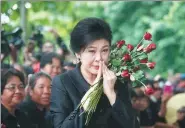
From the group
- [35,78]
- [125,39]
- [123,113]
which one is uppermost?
[125,39]

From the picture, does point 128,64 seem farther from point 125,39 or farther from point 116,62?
point 125,39

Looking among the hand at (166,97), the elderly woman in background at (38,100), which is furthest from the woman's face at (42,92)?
the hand at (166,97)

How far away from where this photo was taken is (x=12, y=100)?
509cm

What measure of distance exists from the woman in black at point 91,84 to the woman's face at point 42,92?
1.00m

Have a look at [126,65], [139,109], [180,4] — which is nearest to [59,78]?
[126,65]

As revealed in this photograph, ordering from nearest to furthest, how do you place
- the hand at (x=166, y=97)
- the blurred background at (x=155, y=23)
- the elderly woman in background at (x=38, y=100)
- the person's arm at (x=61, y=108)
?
1. the person's arm at (x=61, y=108)
2. the elderly woman in background at (x=38, y=100)
3. the hand at (x=166, y=97)
4. the blurred background at (x=155, y=23)

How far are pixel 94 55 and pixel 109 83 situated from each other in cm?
21

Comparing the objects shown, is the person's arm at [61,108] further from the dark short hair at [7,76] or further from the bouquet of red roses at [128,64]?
the dark short hair at [7,76]

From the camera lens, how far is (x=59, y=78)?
4129 millimetres

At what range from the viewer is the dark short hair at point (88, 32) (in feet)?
13.4

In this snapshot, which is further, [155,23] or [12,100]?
[155,23]

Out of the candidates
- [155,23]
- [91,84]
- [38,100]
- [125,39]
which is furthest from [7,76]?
[125,39]

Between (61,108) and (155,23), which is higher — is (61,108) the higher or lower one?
the lower one

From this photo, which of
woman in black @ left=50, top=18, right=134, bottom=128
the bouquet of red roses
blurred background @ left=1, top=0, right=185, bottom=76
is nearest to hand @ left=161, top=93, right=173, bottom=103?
the bouquet of red roses
